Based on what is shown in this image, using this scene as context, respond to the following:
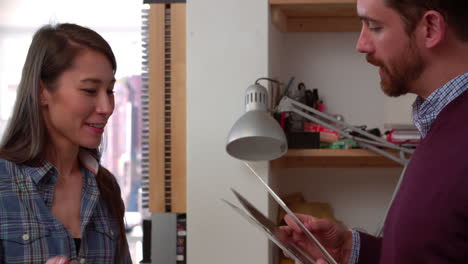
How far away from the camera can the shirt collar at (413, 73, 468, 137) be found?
43.6 inches

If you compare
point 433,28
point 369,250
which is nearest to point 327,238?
point 369,250

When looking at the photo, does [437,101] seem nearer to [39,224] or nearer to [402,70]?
[402,70]

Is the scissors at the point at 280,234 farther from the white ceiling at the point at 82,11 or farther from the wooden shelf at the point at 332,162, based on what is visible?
the white ceiling at the point at 82,11

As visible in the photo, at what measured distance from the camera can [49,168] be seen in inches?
57.2

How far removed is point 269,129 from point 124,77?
7.59 ft

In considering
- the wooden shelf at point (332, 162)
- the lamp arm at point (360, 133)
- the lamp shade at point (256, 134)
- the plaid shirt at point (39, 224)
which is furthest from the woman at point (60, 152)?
the wooden shelf at point (332, 162)

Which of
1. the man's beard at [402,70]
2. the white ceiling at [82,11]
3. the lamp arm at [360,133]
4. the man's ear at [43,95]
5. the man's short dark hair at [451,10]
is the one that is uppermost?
the white ceiling at [82,11]

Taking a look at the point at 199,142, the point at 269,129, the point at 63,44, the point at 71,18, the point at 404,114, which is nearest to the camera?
the point at 63,44

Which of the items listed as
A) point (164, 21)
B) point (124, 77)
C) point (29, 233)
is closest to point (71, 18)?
point (124, 77)

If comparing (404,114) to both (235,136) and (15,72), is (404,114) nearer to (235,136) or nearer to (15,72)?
(235,136)

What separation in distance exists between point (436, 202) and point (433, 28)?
1.17ft

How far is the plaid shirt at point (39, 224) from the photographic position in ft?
4.34

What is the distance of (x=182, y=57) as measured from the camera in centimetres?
198

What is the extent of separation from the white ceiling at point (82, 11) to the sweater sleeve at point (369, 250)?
8.93ft
